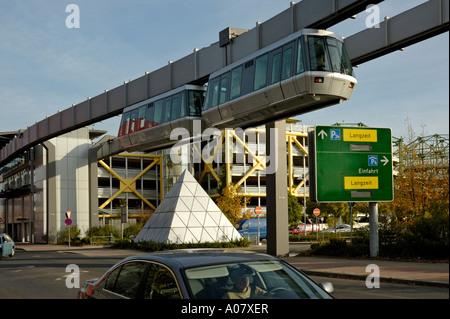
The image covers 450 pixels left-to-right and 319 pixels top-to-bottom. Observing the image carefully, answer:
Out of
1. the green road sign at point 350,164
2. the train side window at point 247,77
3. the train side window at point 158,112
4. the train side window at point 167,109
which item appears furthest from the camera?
the train side window at point 158,112

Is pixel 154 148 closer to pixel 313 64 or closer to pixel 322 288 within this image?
pixel 313 64

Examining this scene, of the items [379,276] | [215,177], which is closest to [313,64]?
[379,276]

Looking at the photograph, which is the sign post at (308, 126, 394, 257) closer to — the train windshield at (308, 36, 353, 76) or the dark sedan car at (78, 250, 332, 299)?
the train windshield at (308, 36, 353, 76)

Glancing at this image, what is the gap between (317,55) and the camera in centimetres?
1780

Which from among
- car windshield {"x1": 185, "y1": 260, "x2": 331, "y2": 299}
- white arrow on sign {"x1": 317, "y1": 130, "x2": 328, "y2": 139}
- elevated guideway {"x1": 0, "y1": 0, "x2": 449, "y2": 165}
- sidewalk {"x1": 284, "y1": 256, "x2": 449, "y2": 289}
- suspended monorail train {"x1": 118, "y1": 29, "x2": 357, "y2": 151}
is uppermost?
elevated guideway {"x1": 0, "y1": 0, "x2": 449, "y2": 165}

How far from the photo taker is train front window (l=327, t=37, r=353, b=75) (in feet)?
59.4

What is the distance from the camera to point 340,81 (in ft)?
59.5

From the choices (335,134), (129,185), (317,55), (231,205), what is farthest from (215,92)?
(129,185)

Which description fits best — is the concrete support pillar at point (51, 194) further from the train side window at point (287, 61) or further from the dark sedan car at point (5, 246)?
the train side window at point (287, 61)

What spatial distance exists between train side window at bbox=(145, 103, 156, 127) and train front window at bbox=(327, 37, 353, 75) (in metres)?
13.0

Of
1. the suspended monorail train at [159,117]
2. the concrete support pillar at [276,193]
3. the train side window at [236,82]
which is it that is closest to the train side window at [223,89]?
the train side window at [236,82]

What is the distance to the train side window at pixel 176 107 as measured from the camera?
87.5 feet

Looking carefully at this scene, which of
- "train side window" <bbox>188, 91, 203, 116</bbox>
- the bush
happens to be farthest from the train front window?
"train side window" <bbox>188, 91, 203, 116</bbox>

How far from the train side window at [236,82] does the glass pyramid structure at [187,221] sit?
16.4 meters
